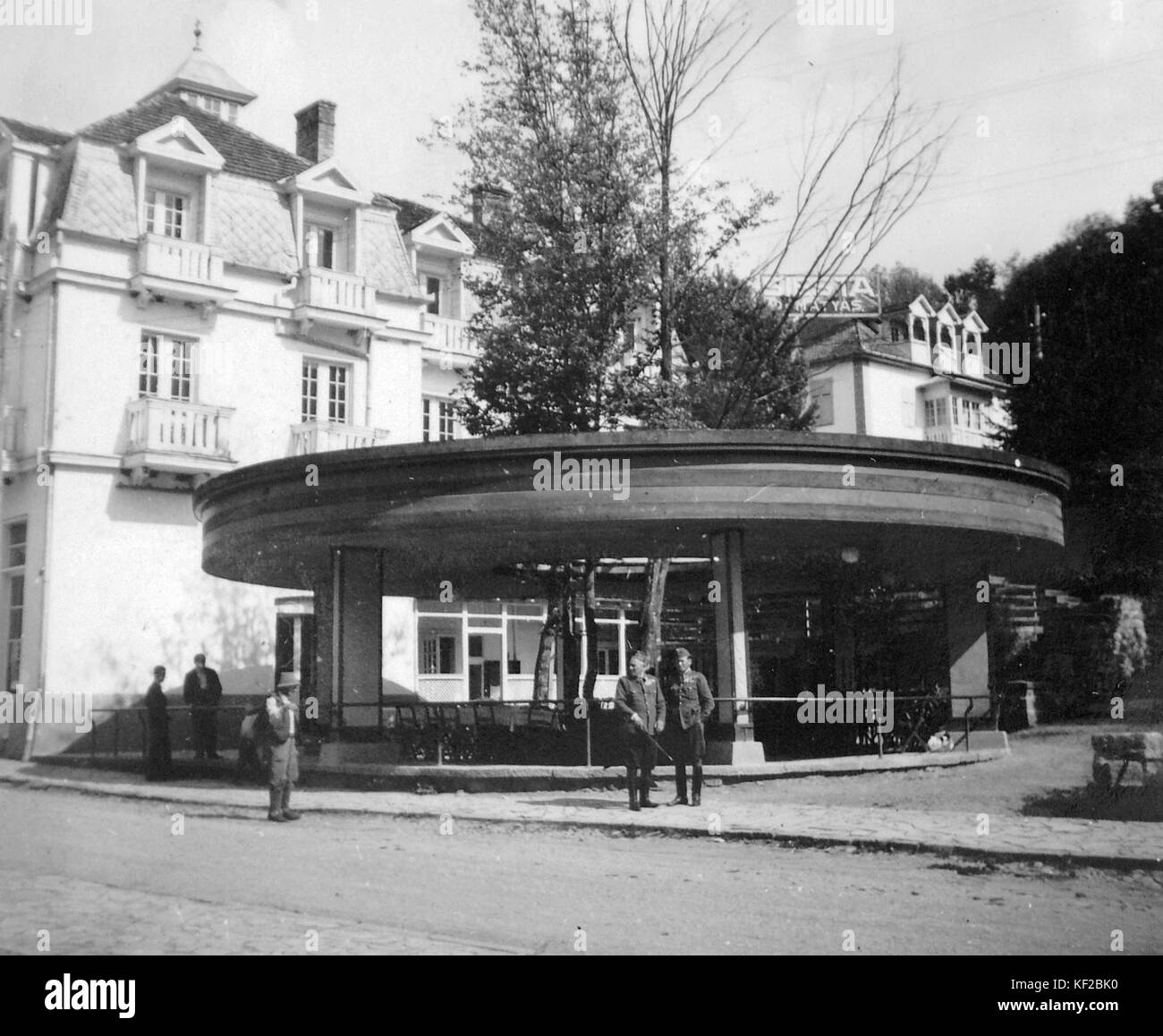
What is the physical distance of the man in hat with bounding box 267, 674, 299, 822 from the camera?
1458 centimetres

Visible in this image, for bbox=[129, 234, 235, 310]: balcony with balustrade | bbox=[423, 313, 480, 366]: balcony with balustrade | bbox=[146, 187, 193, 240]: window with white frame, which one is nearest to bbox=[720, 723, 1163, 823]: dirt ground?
bbox=[129, 234, 235, 310]: balcony with balustrade

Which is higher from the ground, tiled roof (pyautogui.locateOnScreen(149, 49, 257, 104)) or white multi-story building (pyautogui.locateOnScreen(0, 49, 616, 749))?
tiled roof (pyautogui.locateOnScreen(149, 49, 257, 104))

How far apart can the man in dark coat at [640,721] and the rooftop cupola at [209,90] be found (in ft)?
66.2

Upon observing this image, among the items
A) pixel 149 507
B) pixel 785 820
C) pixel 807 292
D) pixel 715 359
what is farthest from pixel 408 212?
pixel 785 820

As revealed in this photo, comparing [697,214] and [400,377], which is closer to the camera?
[697,214]

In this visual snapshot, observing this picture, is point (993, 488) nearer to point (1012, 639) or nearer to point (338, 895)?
point (1012, 639)

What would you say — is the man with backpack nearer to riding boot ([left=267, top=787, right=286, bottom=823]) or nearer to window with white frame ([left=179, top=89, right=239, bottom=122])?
riding boot ([left=267, top=787, right=286, bottom=823])

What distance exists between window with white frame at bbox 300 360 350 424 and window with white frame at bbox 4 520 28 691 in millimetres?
6798

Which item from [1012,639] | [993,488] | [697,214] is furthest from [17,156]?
[1012,639]

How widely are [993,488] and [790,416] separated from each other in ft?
77.4

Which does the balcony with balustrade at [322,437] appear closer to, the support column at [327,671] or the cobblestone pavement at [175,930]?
the support column at [327,671]

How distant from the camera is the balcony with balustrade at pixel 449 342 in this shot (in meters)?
33.4

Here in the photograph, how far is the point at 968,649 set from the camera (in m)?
19.4
